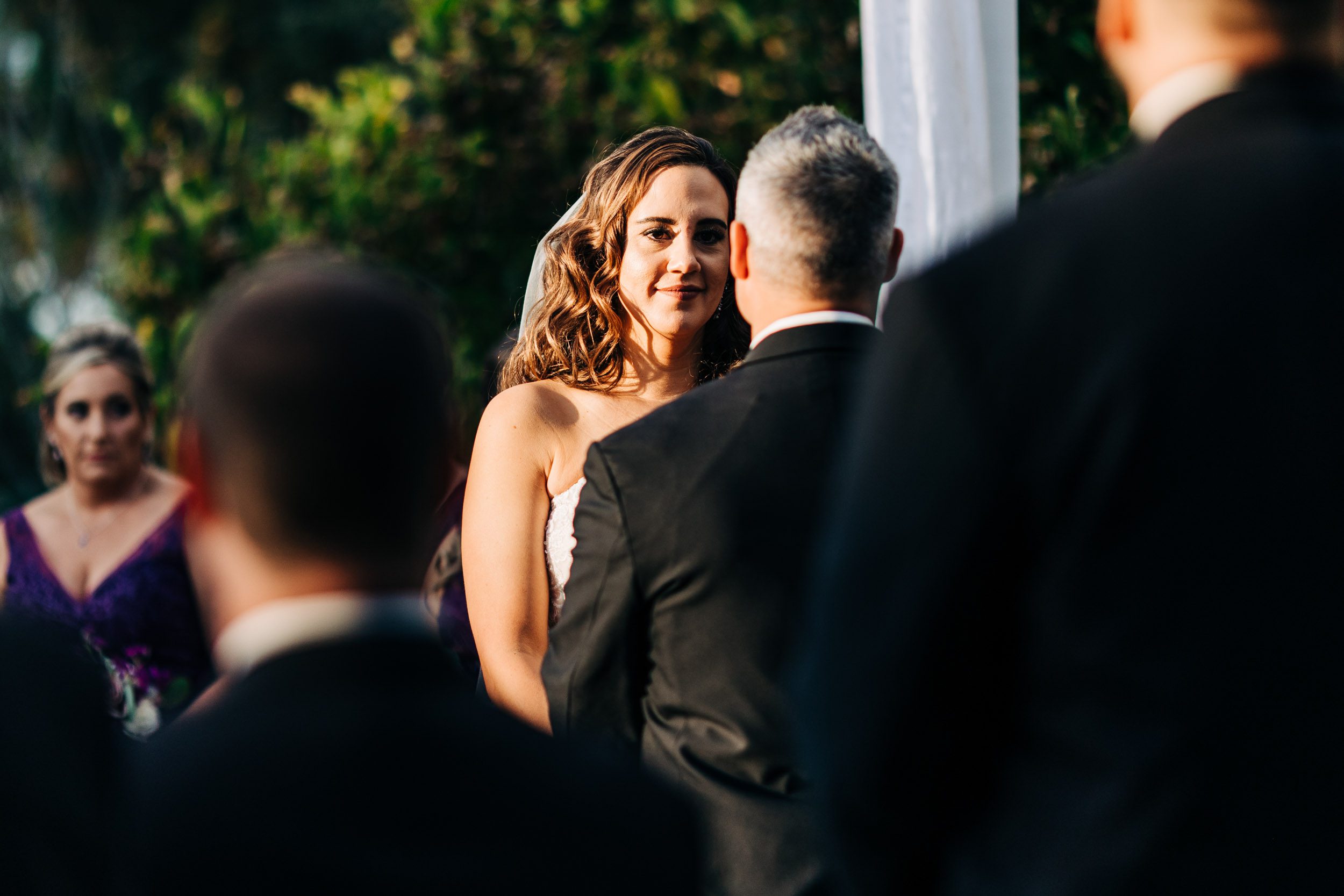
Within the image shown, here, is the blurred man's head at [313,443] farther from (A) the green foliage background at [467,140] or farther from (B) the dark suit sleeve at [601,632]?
(A) the green foliage background at [467,140]

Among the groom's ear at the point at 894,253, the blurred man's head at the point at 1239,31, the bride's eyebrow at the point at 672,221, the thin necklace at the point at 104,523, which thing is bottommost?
the thin necklace at the point at 104,523

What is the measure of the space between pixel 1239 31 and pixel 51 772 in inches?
55.2

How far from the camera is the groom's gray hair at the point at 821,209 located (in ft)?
6.99

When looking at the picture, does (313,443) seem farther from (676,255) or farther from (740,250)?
(676,255)

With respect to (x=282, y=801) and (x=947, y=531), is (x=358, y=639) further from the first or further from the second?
(x=947, y=531)

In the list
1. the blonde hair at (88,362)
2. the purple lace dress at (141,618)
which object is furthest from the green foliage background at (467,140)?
the purple lace dress at (141,618)

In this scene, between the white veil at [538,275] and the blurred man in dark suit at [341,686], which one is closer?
the blurred man in dark suit at [341,686]

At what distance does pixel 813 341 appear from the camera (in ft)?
7.07

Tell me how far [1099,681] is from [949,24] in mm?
2540

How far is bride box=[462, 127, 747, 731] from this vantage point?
2855 millimetres

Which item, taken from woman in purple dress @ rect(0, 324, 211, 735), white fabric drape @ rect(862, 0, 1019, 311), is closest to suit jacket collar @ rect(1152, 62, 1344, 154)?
white fabric drape @ rect(862, 0, 1019, 311)

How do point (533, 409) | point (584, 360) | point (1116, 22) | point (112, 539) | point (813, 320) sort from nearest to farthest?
point (1116, 22) < point (813, 320) < point (533, 409) < point (584, 360) < point (112, 539)

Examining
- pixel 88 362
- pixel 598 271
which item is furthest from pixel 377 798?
pixel 88 362

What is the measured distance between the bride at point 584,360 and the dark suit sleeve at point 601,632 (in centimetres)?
60
